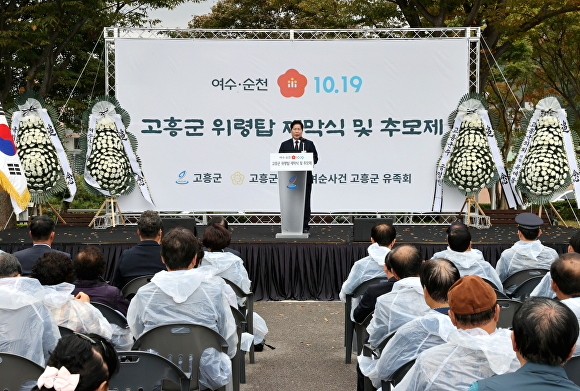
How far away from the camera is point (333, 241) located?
650 centimetres

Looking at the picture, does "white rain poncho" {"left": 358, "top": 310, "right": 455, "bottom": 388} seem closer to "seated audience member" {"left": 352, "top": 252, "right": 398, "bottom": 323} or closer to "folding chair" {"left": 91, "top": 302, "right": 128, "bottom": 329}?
"seated audience member" {"left": 352, "top": 252, "right": 398, "bottom": 323}

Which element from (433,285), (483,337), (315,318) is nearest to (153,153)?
(315,318)

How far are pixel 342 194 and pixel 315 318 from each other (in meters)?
2.78

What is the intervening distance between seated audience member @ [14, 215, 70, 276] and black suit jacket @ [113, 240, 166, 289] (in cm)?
45

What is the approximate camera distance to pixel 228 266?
4074 mm

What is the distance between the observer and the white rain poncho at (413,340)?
2139 millimetres

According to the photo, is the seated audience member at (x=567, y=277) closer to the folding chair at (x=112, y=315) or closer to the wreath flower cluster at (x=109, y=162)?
the folding chair at (x=112, y=315)

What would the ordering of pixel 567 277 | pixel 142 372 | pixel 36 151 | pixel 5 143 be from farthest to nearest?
1. pixel 36 151
2. pixel 5 143
3. pixel 567 277
4. pixel 142 372

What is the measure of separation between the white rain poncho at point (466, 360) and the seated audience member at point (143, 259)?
93.2 inches

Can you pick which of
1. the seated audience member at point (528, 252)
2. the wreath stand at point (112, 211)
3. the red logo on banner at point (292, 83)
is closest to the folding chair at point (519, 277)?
the seated audience member at point (528, 252)

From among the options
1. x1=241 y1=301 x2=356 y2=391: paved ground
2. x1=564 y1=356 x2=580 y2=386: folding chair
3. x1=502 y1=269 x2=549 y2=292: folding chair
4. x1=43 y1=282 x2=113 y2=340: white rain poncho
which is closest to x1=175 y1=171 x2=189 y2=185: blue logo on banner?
x1=241 y1=301 x2=356 y2=391: paved ground

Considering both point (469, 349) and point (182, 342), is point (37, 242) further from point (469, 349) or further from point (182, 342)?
point (469, 349)

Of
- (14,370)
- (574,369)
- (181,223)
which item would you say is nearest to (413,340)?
(574,369)

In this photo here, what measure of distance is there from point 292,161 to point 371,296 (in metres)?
3.07
